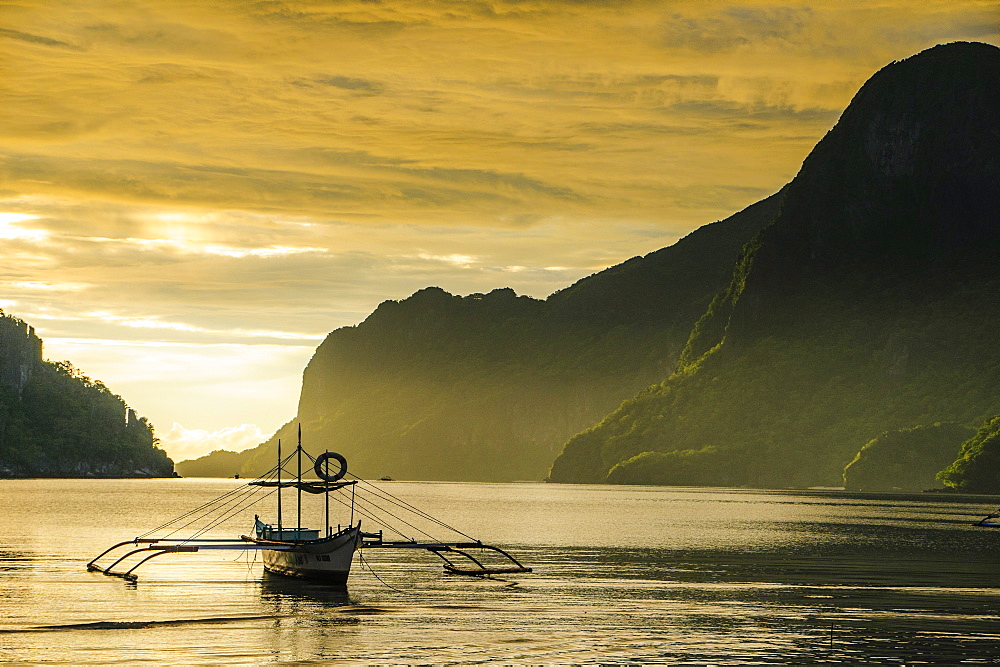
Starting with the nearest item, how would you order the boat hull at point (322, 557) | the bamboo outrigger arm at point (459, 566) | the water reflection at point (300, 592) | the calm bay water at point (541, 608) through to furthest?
the calm bay water at point (541, 608), the water reflection at point (300, 592), the boat hull at point (322, 557), the bamboo outrigger arm at point (459, 566)

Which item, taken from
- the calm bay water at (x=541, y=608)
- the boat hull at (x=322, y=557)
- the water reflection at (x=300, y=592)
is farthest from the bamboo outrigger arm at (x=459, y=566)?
the water reflection at (x=300, y=592)

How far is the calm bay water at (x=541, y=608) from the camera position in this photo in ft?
189

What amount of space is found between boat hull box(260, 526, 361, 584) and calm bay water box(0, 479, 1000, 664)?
43.8 inches

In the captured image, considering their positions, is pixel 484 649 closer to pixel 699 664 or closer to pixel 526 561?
pixel 699 664

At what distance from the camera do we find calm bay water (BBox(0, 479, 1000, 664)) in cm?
5759

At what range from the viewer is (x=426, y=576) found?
92750 millimetres

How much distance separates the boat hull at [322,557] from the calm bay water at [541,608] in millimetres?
1113

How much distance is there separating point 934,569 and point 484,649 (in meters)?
54.9

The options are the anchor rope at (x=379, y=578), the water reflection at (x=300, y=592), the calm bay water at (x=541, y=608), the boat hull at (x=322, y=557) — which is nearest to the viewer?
the calm bay water at (x=541, y=608)

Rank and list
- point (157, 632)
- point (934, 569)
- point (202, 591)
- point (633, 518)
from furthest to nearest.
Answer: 1. point (633, 518)
2. point (934, 569)
3. point (202, 591)
4. point (157, 632)

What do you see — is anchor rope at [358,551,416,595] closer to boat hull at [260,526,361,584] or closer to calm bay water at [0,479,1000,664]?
calm bay water at [0,479,1000,664]

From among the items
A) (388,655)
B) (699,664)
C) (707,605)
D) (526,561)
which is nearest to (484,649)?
(388,655)

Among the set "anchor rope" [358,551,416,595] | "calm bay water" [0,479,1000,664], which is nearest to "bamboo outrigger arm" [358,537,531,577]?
"calm bay water" [0,479,1000,664]

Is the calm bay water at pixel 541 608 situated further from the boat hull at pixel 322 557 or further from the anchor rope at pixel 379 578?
the boat hull at pixel 322 557
